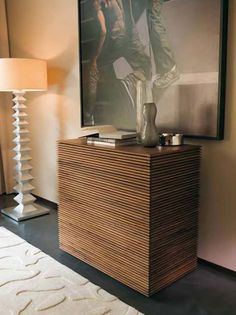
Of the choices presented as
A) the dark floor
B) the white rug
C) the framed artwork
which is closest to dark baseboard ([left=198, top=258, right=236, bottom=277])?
the dark floor

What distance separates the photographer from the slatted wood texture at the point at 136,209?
1.79 m

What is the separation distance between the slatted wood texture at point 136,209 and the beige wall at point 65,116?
123 millimetres

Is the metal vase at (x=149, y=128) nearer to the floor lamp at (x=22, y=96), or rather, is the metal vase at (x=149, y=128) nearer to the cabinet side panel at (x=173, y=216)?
the cabinet side panel at (x=173, y=216)

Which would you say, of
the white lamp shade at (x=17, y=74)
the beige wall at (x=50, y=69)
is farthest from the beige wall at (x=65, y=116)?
the white lamp shade at (x=17, y=74)

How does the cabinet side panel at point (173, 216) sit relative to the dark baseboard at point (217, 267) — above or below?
above

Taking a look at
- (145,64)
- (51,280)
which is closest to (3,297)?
(51,280)

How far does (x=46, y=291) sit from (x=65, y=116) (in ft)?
5.67

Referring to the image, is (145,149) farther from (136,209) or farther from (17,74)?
(17,74)

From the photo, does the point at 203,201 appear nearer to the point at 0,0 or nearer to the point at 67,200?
the point at 67,200


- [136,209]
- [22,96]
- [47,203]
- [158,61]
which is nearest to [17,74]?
[22,96]

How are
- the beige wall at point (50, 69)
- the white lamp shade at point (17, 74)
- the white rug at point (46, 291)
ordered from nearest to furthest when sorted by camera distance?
the white rug at point (46, 291)
the white lamp shade at point (17, 74)
the beige wall at point (50, 69)

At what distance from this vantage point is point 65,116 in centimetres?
316

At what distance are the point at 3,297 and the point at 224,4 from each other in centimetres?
207

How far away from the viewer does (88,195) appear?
2.11m
